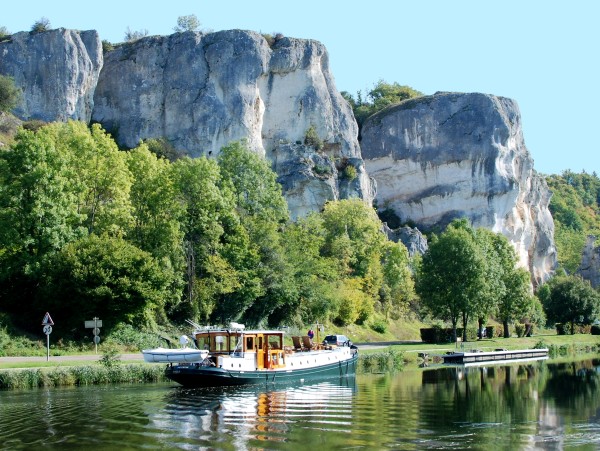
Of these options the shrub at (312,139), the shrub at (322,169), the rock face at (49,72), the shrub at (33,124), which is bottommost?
the shrub at (322,169)

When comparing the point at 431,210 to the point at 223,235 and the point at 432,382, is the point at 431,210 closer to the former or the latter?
the point at 223,235

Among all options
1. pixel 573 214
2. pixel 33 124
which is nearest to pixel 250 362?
pixel 33 124

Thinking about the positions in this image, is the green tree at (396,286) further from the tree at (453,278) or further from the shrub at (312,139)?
the shrub at (312,139)

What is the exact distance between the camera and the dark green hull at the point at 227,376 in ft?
115

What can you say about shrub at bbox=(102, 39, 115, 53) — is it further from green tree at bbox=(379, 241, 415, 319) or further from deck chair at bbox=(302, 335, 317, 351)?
deck chair at bbox=(302, 335, 317, 351)

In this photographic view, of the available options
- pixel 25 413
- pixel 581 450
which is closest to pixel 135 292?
pixel 25 413

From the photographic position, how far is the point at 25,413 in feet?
85.6

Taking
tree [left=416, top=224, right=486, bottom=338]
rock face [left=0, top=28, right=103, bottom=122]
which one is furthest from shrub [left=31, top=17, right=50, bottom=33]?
tree [left=416, top=224, right=486, bottom=338]

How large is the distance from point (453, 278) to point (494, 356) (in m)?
8.29

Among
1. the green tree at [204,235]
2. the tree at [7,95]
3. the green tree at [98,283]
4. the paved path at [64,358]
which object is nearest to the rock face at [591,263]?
the tree at [7,95]

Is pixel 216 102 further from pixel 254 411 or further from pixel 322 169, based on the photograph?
pixel 254 411

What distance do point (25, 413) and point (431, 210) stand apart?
308 feet

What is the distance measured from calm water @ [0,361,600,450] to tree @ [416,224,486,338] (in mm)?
27427

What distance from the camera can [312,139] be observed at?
318ft
